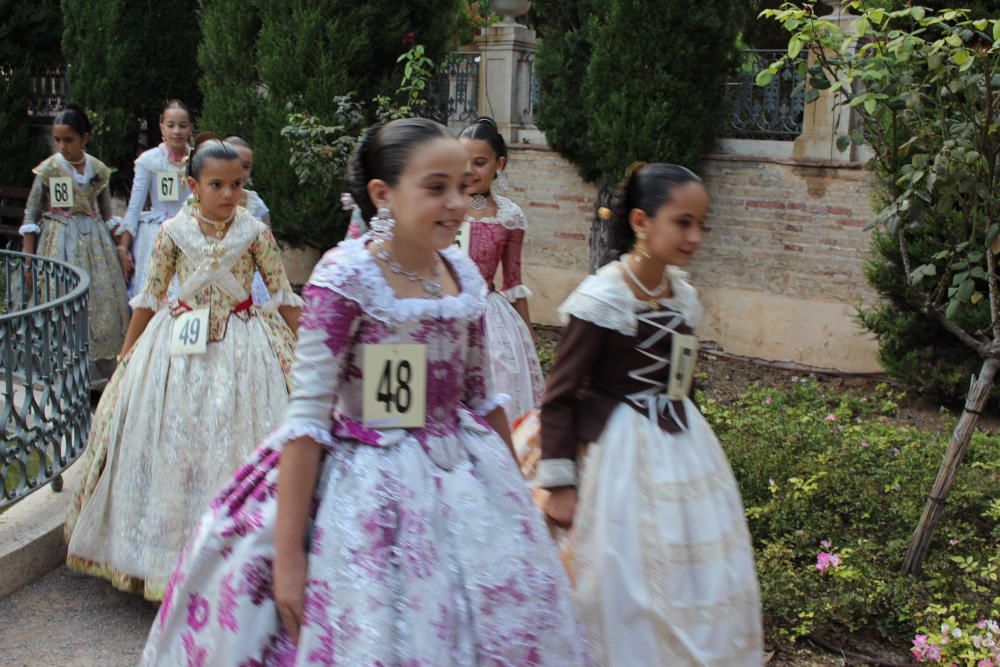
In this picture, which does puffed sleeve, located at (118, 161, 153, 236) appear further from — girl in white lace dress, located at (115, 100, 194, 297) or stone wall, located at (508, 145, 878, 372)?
stone wall, located at (508, 145, 878, 372)

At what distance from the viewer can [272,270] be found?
495 centimetres

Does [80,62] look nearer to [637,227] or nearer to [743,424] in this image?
[743,424]

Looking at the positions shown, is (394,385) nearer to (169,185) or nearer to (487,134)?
(487,134)

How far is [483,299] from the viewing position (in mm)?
2934

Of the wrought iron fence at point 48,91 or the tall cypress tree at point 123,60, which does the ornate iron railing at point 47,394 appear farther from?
the wrought iron fence at point 48,91

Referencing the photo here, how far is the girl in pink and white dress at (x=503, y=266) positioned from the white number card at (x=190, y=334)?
1269 mm

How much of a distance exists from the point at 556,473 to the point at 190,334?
82.6 inches

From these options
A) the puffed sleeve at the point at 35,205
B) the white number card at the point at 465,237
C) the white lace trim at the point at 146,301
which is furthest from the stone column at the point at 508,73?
the white lace trim at the point at 146,301

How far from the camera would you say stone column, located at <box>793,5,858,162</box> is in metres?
9.07

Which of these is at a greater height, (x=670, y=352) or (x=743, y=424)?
(x=670, y=352)

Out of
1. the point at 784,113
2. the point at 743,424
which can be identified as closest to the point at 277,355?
the point at 743,424

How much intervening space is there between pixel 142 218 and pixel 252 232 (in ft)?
11.5

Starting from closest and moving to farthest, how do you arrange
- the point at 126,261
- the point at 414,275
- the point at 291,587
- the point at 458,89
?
the point at 291,587 < the point at 414,275 < the point at 126,261 < the point at 458,89

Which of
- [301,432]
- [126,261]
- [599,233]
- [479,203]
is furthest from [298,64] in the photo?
[301,432]
